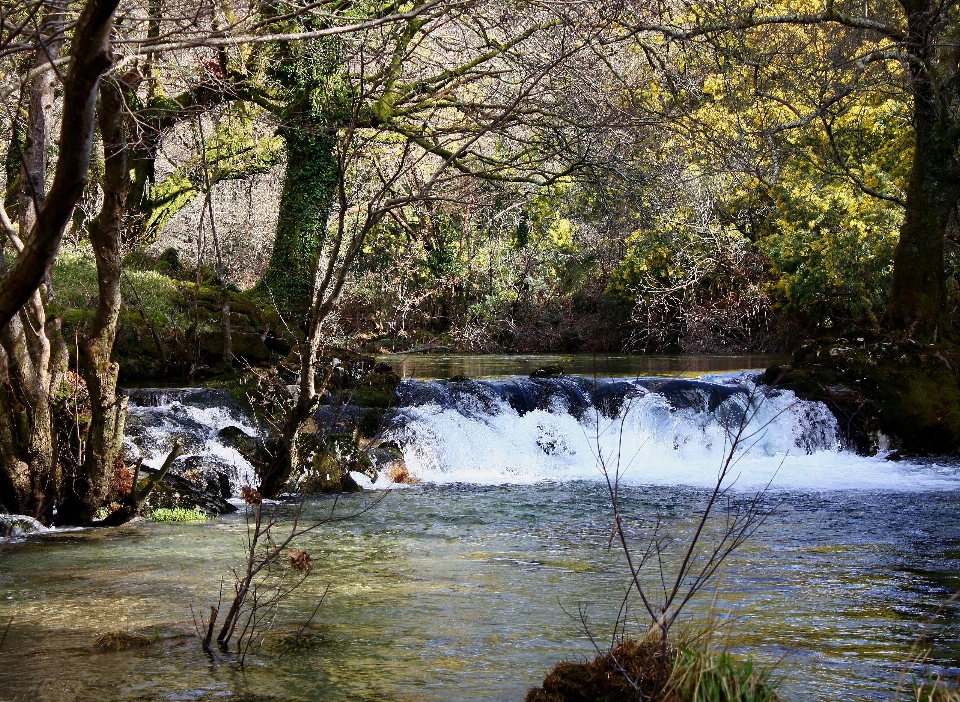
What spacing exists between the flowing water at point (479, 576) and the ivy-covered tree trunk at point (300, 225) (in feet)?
10.2

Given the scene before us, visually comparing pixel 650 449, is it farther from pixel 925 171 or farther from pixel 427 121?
pixel 925 171

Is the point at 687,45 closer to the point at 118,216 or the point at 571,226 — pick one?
the point at 118,216

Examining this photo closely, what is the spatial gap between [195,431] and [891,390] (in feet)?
32.1

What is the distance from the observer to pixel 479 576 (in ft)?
24.4

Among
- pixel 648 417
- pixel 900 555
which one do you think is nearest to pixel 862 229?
pixel 648 417

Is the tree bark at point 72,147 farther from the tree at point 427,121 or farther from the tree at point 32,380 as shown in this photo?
the tree at point 427,121

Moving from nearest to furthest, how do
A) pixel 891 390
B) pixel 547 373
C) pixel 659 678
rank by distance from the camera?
pixel 659 678 → pixel 891 390 → pixel 547 373

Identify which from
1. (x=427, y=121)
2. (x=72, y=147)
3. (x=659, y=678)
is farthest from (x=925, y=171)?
(x=72, y=147)

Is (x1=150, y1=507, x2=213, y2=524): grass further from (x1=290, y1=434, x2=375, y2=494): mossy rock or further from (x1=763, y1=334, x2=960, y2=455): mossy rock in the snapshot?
(x1=763, y1=334, x2=960, y2=455): mossy rock

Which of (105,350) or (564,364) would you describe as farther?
(564,364)

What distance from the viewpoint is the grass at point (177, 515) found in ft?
32.4

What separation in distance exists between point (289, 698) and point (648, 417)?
→ 11.3m

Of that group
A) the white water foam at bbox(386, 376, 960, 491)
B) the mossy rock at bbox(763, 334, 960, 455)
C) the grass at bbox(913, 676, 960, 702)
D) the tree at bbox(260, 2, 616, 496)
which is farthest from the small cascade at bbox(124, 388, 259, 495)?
the grass at bbox(913, 676, 960, 702)

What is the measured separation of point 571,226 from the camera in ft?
91.6
